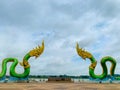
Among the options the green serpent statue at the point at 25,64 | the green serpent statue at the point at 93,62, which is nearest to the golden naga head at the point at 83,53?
the green serpent statue at the point at 93,62

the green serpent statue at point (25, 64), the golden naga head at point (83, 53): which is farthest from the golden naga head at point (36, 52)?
the golden naga head at point (83, 53)

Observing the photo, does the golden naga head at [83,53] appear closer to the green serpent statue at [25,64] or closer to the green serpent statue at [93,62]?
the green serpent statue at [93,62]

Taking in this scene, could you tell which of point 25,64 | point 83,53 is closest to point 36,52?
point 25,64

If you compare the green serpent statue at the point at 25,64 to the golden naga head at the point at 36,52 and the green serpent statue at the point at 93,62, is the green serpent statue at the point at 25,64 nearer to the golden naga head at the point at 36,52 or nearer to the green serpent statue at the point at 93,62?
the golden naga head at the point at 36,52

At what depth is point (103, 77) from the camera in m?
38.7

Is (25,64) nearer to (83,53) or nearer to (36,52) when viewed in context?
(36,52)

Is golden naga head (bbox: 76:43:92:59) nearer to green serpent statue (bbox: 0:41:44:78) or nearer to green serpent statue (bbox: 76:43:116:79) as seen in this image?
green serpent statue (bbox: 76:43:116:79)

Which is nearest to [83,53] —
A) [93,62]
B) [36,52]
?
[93,62]

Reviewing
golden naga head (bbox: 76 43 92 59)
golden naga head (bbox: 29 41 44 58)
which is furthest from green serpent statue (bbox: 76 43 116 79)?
golden naga head (bbox: 29 41 44 58)

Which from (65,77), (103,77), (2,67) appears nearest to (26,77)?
(2,67)

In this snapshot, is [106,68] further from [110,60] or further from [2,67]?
[2,67]

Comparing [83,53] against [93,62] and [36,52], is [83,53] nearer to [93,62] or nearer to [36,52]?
[93,62]

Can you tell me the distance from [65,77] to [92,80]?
22.9 ft

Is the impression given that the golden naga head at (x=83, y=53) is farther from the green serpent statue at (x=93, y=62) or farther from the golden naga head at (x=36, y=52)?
the golden naga head at (x=36, y=52)
